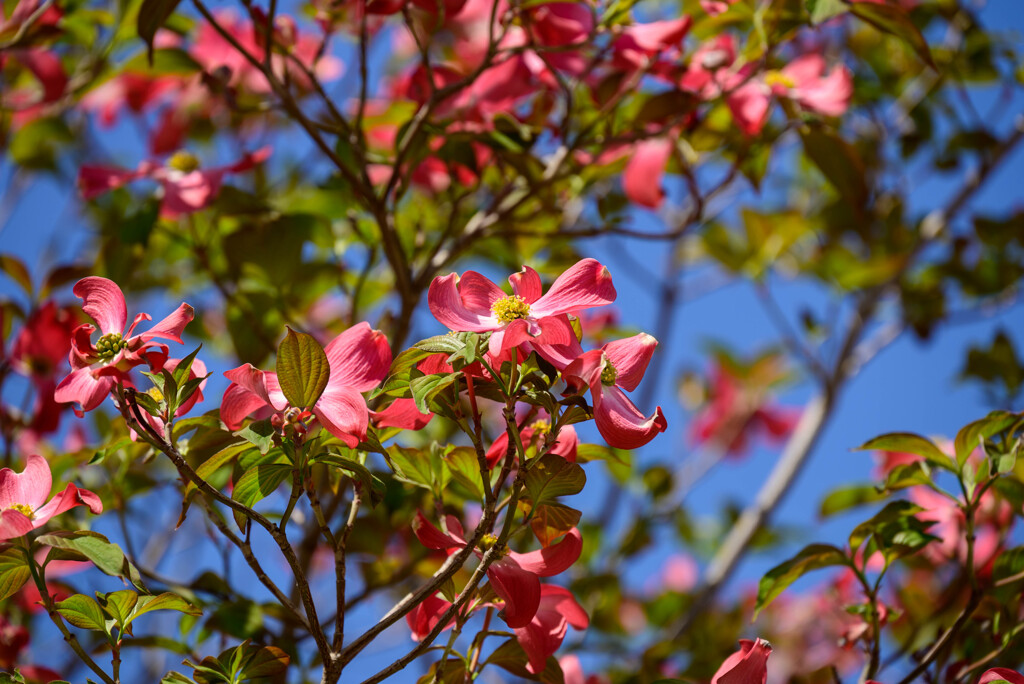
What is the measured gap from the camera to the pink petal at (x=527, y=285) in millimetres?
538

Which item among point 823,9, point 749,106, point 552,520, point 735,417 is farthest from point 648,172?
point 735,417

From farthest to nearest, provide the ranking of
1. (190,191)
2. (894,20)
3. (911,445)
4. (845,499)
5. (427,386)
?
1. (845,499)
2. (190,191)
3. (894,20)
4. (911,445)
5. (427,386)

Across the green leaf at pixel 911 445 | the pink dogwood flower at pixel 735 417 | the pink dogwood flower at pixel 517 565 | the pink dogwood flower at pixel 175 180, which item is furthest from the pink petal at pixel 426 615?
the pink dogwood flower at pixel 735 417

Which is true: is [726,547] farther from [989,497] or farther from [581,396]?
[581,396]

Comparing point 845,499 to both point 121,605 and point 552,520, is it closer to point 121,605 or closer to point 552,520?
point 552,520

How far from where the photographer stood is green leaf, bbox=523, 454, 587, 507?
50cm

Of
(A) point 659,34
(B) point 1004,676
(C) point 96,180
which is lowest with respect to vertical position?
(B) point 1004,676

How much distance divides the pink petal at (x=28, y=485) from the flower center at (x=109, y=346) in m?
0.12

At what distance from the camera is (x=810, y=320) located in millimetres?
1424

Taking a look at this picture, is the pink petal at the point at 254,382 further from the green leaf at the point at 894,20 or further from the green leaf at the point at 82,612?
the green leaf at the point at 894,20

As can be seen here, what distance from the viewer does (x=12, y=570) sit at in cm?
54

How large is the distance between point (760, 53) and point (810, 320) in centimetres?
61

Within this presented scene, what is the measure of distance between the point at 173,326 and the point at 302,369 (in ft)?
0.34

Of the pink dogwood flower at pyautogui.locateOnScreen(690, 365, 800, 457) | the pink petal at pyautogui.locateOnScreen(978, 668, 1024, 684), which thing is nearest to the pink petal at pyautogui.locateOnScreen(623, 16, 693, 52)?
the pink petal at pyautogui.locateOnScreen(978, 668, 1024, 684)
